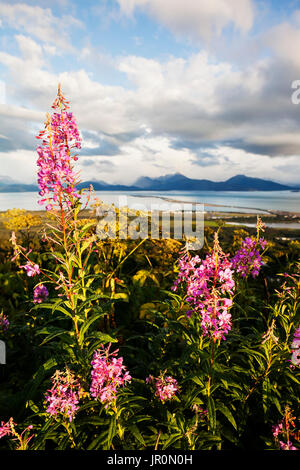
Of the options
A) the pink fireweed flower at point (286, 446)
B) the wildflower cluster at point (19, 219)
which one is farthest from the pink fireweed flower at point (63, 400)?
the wildflower cluster at point (19, 219)

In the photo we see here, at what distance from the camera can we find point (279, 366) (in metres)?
2.59

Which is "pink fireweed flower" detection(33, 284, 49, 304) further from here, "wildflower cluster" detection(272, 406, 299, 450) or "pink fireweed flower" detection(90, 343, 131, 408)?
"wildflower cluster" detection(272, 406, 299, 450)

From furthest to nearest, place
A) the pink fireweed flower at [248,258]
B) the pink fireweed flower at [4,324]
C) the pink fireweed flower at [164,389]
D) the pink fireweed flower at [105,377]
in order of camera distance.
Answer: the pink fireweed flower at [4,324] → the pink fireweed flower at [248,258] → the pink fireweed flower at [164,389] → the pink fireweed flower at [105,377]

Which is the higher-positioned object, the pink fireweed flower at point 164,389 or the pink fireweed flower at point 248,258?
the pink fireweed flower at point 248,258

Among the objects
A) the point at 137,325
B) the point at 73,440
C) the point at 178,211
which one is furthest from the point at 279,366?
the point at 178,211

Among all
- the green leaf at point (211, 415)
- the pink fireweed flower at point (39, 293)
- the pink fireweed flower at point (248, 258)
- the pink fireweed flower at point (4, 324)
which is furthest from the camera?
the pink fireweed flower at point (4, 324)

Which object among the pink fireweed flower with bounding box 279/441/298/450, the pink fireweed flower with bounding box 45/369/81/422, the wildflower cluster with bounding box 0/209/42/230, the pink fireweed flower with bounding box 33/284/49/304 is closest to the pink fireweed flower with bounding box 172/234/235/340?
the pink fireweed flower with bounding box 279/441/298/450

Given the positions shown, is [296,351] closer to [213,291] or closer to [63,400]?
[213,291]

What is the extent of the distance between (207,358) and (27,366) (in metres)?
3.16

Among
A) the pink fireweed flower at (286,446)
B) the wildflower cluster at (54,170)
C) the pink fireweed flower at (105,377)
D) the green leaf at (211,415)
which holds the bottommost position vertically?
the pink fireweed flower at (286,446)

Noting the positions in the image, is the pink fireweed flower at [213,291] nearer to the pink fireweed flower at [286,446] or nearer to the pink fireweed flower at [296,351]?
the pink fireweed flower at [296,351]

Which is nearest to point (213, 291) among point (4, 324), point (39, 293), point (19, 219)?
point (39, 293)
